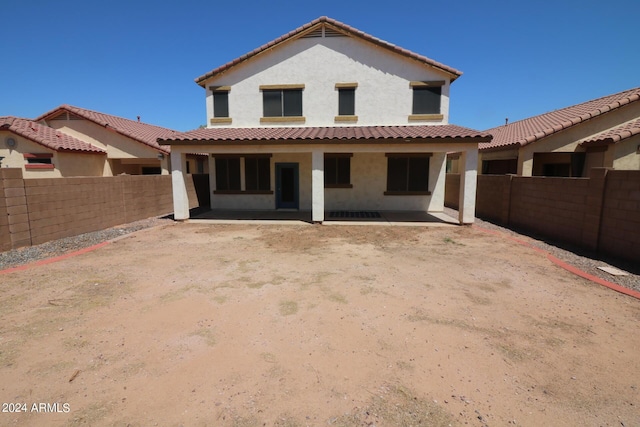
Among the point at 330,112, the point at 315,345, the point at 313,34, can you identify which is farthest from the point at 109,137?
the point at 315,345

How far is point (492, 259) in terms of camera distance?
7.41m

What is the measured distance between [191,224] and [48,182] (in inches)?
175

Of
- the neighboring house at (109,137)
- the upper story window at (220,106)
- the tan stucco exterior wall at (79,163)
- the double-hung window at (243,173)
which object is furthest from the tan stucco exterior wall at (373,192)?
the tan stucco exterior wall at (79,163)

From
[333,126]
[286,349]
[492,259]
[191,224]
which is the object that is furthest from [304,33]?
[286,349]

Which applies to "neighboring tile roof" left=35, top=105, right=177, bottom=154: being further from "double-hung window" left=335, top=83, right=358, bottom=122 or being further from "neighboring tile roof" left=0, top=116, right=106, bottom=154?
"double-hung window" left=335, top=83, right=358, bottom=122

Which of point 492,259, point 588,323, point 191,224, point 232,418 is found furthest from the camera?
point 191,224

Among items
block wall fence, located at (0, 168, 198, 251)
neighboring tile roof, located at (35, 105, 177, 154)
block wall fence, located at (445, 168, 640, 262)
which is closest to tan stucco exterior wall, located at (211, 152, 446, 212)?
block wall fence, located at (445, 168, 640, 262)

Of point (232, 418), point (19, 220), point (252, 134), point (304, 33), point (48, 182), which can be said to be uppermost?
point (304, 33)

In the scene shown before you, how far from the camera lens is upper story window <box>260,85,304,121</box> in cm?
1420

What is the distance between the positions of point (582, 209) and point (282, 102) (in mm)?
11749

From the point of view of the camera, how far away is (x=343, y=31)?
45.0 feet

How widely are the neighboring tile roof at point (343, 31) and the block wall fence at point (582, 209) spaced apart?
566 cm

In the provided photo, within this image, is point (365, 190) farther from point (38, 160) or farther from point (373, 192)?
point (38, 160)

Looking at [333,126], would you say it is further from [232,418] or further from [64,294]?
[232,418]
